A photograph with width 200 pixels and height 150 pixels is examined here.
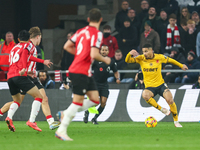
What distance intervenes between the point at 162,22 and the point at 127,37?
1.43m

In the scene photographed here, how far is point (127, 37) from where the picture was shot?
17.0m

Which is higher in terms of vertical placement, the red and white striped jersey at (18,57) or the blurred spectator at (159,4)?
the blurred spectator at (159,4)

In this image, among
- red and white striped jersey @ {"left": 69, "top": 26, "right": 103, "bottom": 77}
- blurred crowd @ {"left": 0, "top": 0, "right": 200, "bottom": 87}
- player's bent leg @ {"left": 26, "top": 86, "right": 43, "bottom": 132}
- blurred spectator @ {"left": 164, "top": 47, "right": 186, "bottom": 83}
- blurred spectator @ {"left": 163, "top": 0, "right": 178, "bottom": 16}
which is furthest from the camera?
blurred spectator @ {"left": 163, "top": 0, "right": 178, "bottom": 16}

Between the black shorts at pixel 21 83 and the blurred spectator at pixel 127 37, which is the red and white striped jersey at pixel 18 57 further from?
the blurred spectator at pixel 127 37

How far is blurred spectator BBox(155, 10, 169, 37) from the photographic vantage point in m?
16.5

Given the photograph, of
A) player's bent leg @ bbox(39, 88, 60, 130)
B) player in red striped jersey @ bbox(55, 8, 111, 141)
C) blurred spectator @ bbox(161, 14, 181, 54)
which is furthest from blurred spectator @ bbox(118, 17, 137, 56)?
player in red striped jersey @ bbox(55, 8, 111, 141)

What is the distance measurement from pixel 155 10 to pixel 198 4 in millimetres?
1879

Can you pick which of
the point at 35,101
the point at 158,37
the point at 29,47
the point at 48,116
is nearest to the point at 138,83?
the point at 158,37

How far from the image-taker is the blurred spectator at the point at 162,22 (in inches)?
648

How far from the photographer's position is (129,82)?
15.7m

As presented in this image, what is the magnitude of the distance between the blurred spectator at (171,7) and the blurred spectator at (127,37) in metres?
1.52

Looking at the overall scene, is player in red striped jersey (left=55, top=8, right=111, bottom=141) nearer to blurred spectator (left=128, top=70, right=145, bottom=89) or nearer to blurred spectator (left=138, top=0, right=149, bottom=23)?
blurred spectator (left=128, top=70, right=145, bottom=89)

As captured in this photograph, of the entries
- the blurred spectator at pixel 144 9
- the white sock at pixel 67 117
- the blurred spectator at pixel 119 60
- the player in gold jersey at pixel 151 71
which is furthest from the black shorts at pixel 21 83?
the blurred spectator at pixel 144 9

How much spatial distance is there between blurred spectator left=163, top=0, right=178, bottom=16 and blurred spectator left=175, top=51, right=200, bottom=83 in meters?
2.30
